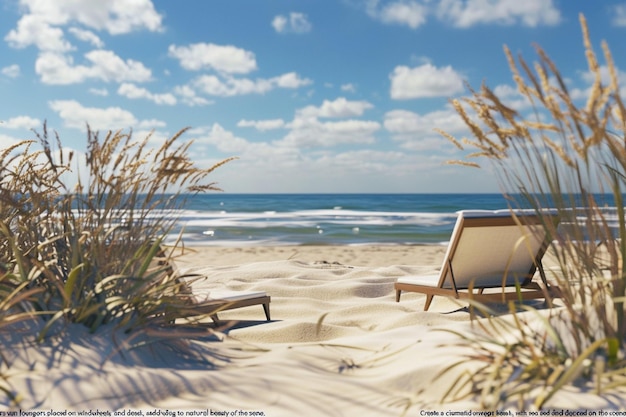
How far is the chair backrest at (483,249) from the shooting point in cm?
504

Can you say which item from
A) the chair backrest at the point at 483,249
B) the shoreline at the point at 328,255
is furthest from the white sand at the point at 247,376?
the shoreline at the point at 328,255

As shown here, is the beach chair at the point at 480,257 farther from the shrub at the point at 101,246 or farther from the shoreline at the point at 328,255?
the shoreline at the point at 328,255

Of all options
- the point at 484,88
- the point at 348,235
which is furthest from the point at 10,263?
the point at 348,235

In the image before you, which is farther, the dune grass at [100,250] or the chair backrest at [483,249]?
the chair backrest at [483,249]

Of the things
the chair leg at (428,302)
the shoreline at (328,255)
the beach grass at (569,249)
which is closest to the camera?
the beach grass at (569,249)

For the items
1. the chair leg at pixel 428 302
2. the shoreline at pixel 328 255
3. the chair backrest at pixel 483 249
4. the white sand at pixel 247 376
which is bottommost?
the shoreline at pixel 328 255

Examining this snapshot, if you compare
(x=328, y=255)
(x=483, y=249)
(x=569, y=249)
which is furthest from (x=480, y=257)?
(x=328, y=255)

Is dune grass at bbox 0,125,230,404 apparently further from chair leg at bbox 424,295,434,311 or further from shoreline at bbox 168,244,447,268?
shoreline at bbox 168,244,447,268

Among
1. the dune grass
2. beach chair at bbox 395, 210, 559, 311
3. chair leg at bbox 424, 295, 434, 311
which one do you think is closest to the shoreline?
beach chair at bbox 395, 210, 559, 311

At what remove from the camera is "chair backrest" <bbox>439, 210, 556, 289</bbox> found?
5039 mm

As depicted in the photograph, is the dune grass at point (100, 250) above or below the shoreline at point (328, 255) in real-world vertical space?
above

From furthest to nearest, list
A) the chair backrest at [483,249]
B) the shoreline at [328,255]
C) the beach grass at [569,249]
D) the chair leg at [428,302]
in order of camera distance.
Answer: the shoreline at [328,255] < the chair leg at [428,302] < the chair backrest at [483,249] < the beach grass at [569,249]

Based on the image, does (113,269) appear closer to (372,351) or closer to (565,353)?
(372,351)

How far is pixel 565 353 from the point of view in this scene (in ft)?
7.99
